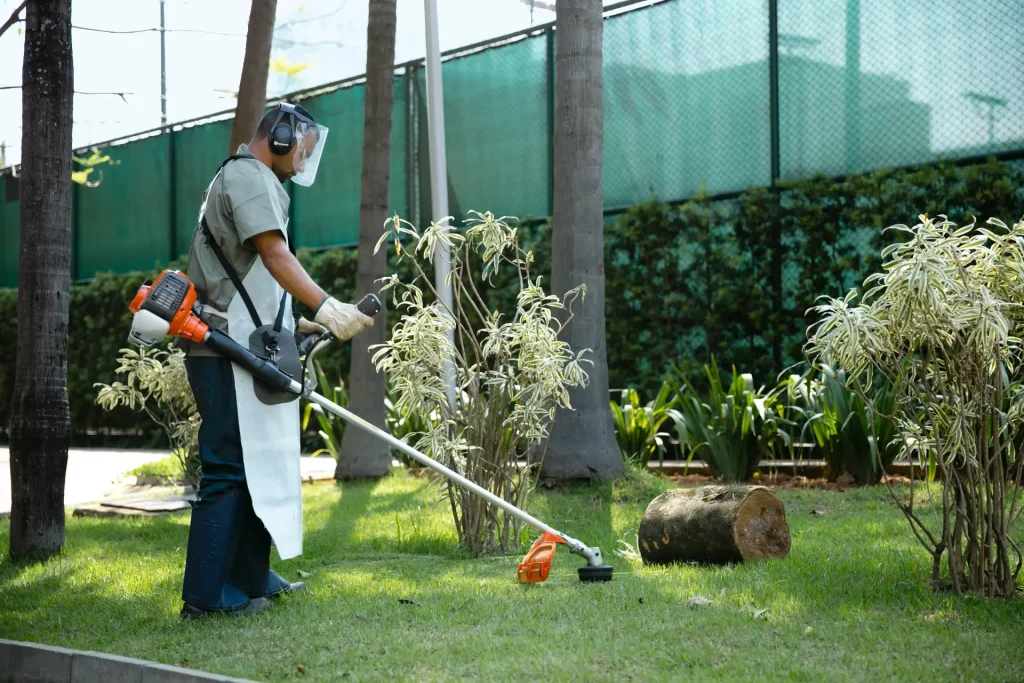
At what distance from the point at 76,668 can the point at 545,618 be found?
1.69 meters

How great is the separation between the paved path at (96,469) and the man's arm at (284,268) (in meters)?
5.07

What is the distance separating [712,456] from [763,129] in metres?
3.53

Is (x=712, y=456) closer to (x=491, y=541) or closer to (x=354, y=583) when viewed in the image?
(x=491, y=541)

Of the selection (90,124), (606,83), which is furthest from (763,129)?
(90,124)

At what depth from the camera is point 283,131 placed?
455 centimetres

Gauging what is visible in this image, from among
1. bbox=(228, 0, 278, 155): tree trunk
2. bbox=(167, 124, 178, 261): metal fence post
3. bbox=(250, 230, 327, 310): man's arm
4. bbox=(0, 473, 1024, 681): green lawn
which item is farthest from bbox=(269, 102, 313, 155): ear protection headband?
bbox=(167, 124, 178, 261): metal fence post

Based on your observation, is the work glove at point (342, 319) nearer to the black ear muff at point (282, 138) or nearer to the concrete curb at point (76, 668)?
the black ear muff at point (282, 138)

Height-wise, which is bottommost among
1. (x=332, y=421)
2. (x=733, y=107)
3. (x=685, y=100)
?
(x=332, y=421)

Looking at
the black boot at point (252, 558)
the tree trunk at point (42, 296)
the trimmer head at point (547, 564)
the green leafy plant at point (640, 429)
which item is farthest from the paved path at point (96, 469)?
the trimmer head at point (547, 564)

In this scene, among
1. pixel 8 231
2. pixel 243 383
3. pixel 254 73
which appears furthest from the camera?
pixel 8 231

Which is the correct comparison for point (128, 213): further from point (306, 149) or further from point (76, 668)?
point (76, 668)

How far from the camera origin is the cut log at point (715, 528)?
513 centimetres

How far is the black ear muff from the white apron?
479 millimetres

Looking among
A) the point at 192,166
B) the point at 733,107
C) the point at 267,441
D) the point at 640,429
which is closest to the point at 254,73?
the point at 640,429
